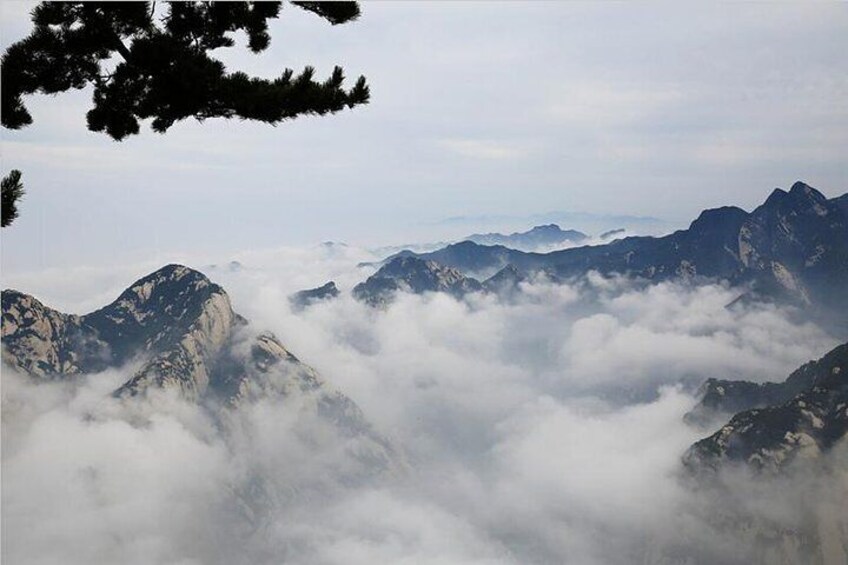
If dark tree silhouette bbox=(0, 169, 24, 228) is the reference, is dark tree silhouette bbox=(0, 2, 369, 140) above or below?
above

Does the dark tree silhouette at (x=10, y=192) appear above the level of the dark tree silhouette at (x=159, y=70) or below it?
below

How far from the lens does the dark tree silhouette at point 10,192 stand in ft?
33.2

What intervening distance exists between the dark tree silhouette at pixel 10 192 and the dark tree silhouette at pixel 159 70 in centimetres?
241

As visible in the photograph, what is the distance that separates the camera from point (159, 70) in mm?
12016

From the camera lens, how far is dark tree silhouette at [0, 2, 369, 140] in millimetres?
11727

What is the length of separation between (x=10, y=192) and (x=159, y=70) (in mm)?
3550

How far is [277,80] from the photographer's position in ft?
40.3

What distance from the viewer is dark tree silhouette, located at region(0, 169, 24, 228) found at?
398 inches

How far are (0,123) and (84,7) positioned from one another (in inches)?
104

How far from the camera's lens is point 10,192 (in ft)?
33.3

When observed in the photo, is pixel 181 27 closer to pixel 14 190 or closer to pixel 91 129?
pixel 91 129

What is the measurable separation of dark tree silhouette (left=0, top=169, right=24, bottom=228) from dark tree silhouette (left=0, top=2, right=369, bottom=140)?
241 centimetres

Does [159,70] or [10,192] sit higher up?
[159,70]

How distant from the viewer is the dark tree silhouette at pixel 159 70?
11727 mm
